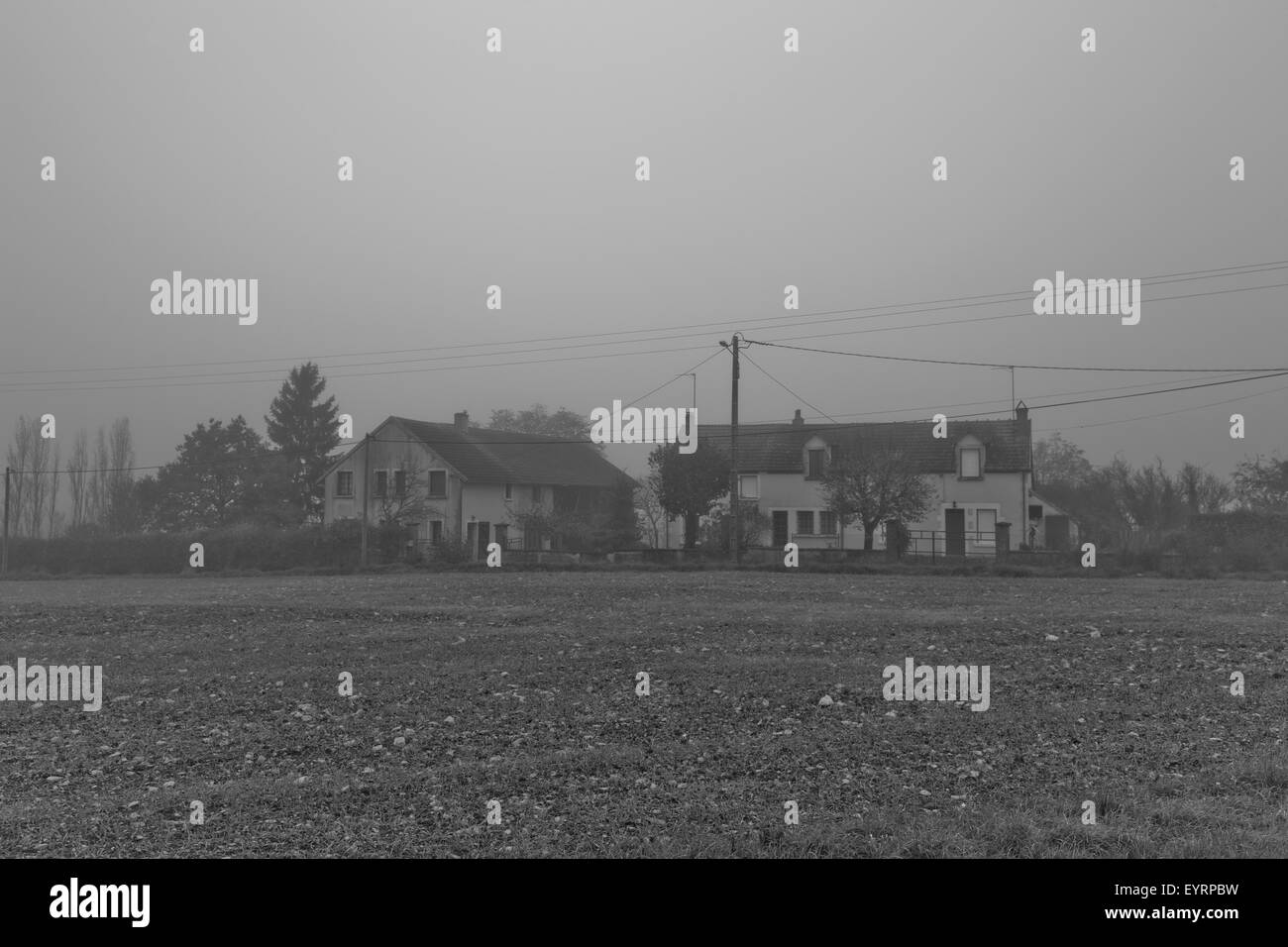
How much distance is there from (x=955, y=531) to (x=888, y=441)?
6350mm

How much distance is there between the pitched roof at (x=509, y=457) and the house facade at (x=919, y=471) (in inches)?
493

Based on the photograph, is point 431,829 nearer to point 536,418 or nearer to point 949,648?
point 949,648

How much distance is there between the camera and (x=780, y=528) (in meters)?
63.6

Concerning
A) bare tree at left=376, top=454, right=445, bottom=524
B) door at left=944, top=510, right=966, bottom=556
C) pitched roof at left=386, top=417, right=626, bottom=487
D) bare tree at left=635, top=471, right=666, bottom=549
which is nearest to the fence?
door at left=944, top=510, right=966, bottom=556

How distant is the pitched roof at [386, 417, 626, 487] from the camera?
225 feet

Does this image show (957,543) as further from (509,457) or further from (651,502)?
(509,457)

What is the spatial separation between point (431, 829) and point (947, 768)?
159 inches

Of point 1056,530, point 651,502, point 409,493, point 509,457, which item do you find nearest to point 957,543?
point 1056,530

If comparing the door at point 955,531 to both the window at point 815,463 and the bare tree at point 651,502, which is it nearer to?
the window at point 815,463
